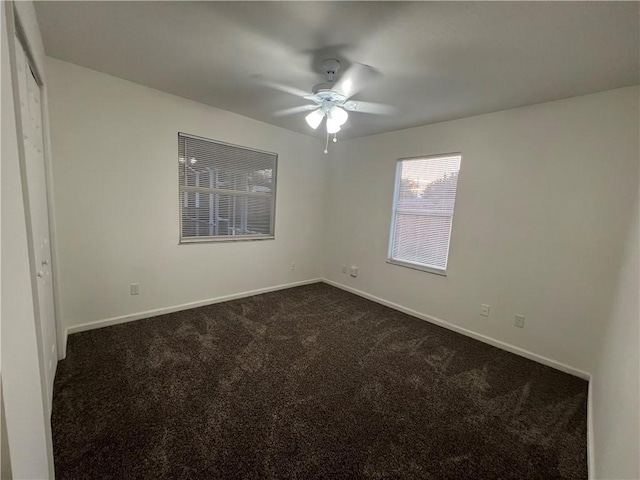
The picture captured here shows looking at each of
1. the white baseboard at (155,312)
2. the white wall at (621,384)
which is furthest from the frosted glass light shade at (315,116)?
the white baseboard at (155,312)

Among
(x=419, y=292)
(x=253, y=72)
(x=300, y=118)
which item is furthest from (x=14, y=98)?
Result: (x=419, y=292)

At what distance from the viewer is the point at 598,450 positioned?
1399 millimetres

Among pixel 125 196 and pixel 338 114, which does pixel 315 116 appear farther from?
pixel 125 196

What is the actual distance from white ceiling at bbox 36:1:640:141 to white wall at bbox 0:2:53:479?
950 millimetres

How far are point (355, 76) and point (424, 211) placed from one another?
1881 millimetres

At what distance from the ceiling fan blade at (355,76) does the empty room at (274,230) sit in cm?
2

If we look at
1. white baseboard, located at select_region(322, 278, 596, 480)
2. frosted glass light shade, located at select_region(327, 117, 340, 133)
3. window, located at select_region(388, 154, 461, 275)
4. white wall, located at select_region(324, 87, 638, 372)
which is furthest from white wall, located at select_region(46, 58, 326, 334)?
white wall, located at select_region(324, 87, 638, 372)

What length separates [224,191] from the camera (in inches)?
133

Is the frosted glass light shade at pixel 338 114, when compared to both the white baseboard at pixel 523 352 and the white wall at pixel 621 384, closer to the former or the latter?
the white wall at pixel 621 384

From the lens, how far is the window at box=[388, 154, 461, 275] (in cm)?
314

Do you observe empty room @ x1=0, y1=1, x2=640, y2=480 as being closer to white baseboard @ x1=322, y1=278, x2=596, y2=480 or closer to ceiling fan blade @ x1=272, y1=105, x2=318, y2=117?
white baseboard @ x1=322, y1=278, x2=596, y2=480

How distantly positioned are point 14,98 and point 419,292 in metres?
3.60

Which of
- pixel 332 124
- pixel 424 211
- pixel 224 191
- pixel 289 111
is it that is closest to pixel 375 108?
pixel 332 124

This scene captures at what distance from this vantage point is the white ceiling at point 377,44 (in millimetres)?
1428
